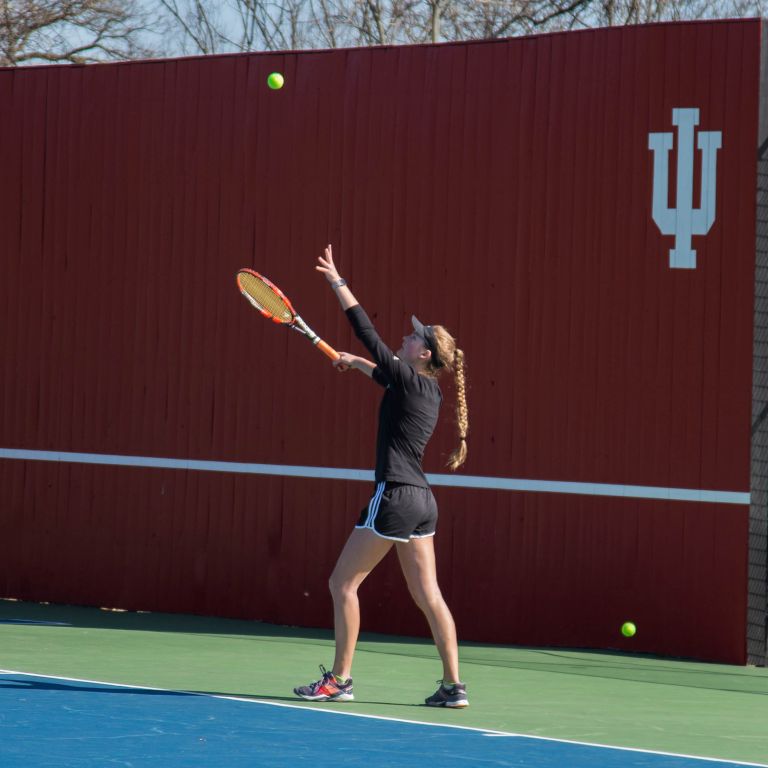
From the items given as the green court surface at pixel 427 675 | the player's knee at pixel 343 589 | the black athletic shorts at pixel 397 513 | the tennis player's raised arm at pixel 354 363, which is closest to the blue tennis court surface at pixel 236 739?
the green court surface at pixel 427 675

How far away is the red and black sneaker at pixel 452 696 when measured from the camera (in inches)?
313

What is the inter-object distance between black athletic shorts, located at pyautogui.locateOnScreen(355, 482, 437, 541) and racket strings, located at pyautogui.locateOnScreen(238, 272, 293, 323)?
1254 millimetres

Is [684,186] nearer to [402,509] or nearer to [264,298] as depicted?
[264,298]

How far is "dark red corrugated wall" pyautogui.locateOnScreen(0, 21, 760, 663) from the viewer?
10.1 m

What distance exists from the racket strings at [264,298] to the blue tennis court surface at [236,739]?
2.11 m

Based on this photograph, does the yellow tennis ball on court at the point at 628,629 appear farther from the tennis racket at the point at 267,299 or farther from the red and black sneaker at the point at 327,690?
the tennis racket at the point at 267,299

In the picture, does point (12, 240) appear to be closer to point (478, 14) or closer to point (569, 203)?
A: point (569, 203)

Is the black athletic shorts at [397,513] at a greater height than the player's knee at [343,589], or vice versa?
the black athletic shorts at [397,513]

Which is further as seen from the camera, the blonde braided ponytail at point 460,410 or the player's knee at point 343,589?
the blonde braided ponytail at point 460,410

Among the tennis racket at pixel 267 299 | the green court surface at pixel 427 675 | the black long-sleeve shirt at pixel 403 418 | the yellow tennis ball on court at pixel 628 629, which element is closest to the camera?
the green court surface at pixel 427 675

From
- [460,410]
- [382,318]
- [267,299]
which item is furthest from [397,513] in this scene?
[382,318]

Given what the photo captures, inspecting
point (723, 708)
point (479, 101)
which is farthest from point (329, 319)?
point (723, 708)

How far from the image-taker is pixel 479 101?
35.2 feet

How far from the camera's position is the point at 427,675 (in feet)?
30.5
